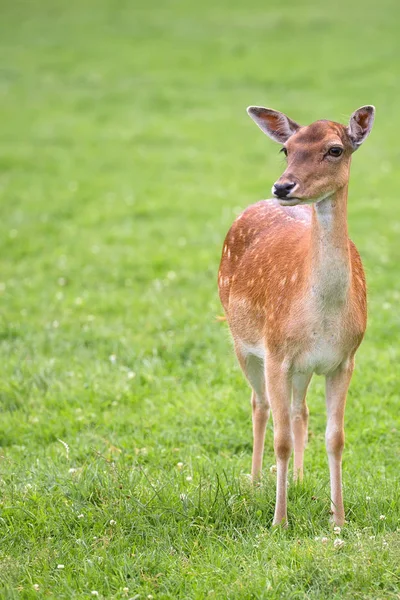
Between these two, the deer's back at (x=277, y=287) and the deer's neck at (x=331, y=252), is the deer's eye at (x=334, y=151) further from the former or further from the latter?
the deer's back at (x=277, y=287)

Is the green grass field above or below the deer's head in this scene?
below

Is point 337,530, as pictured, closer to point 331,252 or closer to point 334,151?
point 331,252

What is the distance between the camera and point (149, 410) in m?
7.47

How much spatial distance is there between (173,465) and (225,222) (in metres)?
6.81

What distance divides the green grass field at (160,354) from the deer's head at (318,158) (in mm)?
1715

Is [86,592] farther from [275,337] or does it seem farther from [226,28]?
[226,28]

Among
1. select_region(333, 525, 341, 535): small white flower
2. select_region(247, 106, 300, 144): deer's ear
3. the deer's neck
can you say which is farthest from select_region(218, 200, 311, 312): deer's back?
select_region(333, 525, 341, 535): small white flower

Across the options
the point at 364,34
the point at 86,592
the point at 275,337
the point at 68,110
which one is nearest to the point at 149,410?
the point at 275,337

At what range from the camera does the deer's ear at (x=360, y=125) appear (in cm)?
528

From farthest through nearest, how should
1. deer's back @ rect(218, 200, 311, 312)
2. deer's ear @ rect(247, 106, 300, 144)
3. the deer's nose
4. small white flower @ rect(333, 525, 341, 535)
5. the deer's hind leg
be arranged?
the deer's hind leg < deer's back @ rect(218, 200, 311, 312) < deer's ear @ rect(247, 106, 300, 144) < small white flower @ rect(333, 525, 341, 535) < the deer's nose

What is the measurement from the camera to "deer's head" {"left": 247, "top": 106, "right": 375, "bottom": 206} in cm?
496

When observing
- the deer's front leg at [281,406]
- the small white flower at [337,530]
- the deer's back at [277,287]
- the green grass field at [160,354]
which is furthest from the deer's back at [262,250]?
the small white flower at [337,530]

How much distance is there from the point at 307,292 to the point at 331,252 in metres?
0.27

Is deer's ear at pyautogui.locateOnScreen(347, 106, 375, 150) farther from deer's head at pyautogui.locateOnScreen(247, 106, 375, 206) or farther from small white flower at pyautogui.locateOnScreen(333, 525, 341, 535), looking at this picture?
small white flower at pyautogui.locateOnScreen(333, 525, 341, 535)
